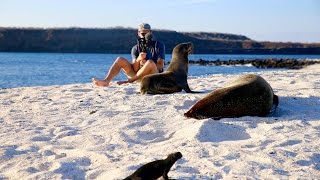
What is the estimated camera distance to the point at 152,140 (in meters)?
5.59

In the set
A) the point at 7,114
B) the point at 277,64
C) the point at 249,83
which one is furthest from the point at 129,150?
the point at 277,64

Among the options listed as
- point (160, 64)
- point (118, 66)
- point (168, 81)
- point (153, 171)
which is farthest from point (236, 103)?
point (118, 66)

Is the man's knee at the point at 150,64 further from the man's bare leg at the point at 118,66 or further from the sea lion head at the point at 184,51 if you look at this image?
the man's bare leg at the point at 118,66

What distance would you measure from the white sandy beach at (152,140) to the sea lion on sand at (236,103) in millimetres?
205

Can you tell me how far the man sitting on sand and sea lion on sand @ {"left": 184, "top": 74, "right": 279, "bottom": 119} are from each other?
10.4 feet

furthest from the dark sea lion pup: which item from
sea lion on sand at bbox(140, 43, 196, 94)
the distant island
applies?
the distant island

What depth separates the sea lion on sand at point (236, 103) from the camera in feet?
21.3

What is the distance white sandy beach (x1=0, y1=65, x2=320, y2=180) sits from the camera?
443 centimetres

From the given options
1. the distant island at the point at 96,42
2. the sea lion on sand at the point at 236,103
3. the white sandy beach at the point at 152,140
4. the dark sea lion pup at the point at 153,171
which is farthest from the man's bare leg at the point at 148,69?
the distant island at the point at 96,42

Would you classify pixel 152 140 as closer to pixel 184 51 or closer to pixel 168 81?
pixel 168 81

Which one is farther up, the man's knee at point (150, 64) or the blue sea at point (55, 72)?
the man's knee at point (150, 64)

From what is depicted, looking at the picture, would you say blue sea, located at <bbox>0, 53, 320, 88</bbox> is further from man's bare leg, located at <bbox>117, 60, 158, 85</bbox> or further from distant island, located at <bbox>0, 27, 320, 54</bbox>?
distant island, located at <bbox>0, 27, 320, 54</bbox>

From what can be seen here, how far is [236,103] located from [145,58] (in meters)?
3.88

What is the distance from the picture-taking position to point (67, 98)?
9.05 m
